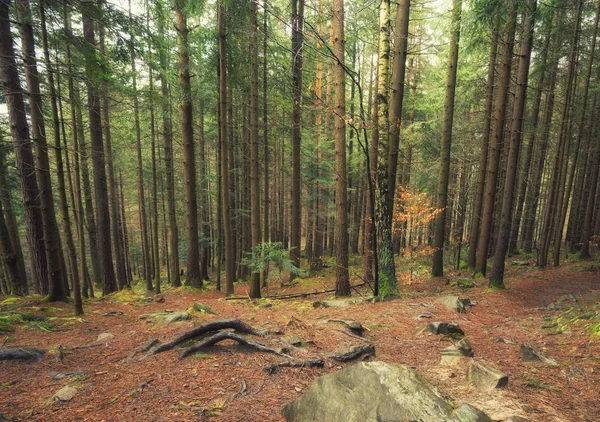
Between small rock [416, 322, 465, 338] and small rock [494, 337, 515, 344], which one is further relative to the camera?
small rock [416, 322, 465, 338]

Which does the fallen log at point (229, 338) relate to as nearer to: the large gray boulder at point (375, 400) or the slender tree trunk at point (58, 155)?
the large gray boulder at point (375, 400)

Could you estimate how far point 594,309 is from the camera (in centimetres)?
591

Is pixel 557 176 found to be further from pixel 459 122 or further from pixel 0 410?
pixel 0 410

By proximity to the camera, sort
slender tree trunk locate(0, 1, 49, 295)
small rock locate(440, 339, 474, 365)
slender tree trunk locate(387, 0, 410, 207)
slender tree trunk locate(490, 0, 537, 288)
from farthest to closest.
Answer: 1. slender tree trunk locate(490, 0, 537, 288)
2. slender tree trunk locate(387, 0, 410, 207)
3. slender tree trunk locate(0, 1, 49, 295)
4. small rock locate(440, 339, 474, 365)

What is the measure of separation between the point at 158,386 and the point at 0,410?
4.89 feet

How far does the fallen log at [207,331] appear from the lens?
4.48 m

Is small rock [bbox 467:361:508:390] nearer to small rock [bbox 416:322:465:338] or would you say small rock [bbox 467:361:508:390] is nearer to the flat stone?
small rock [bbox 416:322:465:338]

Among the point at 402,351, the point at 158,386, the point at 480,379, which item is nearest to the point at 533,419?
the point at 480,379

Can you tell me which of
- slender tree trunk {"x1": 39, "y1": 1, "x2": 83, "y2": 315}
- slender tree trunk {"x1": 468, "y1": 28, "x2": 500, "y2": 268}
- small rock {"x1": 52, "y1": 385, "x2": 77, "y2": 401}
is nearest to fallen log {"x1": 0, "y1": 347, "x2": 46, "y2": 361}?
small rock {"x1": 52, "y1": 385, "x2": 77, "y2": 401}

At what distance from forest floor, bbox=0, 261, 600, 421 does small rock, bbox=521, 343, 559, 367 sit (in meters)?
0.11

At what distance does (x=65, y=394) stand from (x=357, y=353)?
153 inches

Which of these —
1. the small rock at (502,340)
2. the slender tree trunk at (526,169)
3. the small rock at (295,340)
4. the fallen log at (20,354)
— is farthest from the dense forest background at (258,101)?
the small rock at (295,340)

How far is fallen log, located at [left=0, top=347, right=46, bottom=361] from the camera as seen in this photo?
4320 mm

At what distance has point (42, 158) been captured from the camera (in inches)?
258
